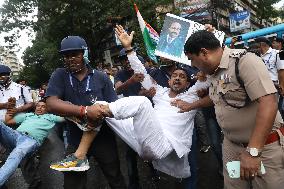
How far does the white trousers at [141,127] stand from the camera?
309 cm

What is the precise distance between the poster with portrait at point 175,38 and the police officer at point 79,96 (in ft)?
2.57

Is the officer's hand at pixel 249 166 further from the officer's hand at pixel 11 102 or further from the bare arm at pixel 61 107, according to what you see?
the officer's hand at pixel 11 102

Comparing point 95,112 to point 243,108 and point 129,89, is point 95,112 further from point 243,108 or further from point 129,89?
point 129,89

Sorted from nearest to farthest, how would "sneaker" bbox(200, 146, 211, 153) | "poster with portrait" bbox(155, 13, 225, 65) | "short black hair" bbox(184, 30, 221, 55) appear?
1. "short black hair" bbox(184, 30, 221, 55)
2. "poster with portrait" bbox(155, 13, 225, 65)
3. "sneaker" bbox(200, 146, 211, 153)

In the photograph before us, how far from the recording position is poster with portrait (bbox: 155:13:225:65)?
392 cm

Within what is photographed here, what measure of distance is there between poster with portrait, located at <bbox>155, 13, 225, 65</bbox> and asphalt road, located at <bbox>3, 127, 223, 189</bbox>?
1.78m

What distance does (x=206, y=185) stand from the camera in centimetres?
470

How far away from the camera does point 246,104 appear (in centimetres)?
252

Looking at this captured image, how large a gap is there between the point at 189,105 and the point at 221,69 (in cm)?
137

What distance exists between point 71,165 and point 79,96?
0.65m

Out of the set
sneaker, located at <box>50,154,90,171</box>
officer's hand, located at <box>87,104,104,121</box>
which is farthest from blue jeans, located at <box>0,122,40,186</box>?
officer's hand, located at <box>87,104,104,121</box>

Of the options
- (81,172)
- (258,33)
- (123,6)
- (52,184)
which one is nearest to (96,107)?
(81,172)

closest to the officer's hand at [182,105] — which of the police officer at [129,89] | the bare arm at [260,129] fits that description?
the police officer at [129,89]

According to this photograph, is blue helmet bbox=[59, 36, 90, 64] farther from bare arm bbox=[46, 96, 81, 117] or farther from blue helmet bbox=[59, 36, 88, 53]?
bare arm bbox=[46, 96, 81, 117]
